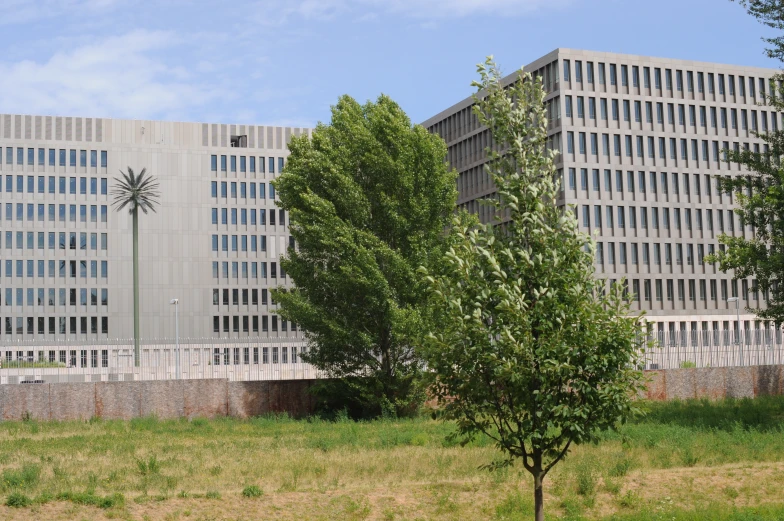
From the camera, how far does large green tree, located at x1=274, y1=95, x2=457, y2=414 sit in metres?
38.0

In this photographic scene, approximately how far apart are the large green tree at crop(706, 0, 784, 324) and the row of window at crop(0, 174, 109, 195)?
92705 millimetres

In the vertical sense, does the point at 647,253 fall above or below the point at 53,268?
below

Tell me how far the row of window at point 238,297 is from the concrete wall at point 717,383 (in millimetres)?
78300

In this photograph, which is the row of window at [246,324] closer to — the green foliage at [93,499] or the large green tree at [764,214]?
the large green tree at [764,214]

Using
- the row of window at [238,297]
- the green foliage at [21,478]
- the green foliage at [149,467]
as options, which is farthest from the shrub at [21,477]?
the row of window at [238,297]

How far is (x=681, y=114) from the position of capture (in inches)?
3807

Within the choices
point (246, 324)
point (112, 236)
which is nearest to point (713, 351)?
point (246, 324)

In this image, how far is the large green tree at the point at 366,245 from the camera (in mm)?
38000

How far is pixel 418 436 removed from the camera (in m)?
30.3

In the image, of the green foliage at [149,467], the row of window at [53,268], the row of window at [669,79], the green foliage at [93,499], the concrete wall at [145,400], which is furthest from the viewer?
the row of window at [53,268]

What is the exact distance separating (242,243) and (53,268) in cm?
2197

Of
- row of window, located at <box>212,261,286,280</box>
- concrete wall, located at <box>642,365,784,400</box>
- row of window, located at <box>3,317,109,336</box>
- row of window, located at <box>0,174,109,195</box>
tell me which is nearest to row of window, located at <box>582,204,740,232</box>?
row of window, located at <box>212,261,286,280</box>

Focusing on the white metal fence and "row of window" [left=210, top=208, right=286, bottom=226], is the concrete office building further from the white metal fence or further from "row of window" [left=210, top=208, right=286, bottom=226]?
the white metal fence

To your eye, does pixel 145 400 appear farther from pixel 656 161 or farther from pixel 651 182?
pixel 656 161
